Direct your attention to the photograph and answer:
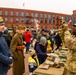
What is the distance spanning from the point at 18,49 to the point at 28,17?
170ft

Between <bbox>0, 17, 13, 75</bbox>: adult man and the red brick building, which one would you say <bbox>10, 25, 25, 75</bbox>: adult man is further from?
the red brick building

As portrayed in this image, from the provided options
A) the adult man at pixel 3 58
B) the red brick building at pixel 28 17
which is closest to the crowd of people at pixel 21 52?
the adult man at pixel 3 58

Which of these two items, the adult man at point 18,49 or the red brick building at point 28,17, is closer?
the adult man at point 18,49

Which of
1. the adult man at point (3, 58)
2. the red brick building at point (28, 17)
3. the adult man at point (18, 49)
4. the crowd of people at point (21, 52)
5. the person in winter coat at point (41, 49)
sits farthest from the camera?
the red brick building at point (28, 17)

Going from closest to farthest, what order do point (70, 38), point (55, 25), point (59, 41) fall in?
1. point (70, 38)
2. point (59, 41)
3. point (55, 25)

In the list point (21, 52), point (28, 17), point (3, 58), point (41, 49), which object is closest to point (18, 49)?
point (21, 52)

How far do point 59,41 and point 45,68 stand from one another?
25.2ft

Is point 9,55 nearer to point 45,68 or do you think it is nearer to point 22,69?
point 45,68

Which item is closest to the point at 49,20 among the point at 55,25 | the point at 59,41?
the point at 55,25

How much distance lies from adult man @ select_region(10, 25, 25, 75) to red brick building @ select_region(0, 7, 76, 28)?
49325 mm

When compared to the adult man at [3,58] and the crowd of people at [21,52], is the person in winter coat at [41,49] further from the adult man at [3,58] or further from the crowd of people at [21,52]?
the adult man at [3,58]

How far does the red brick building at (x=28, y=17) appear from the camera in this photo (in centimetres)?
5773

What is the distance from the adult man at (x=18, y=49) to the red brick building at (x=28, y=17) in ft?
162

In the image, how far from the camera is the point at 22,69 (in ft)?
23.5
